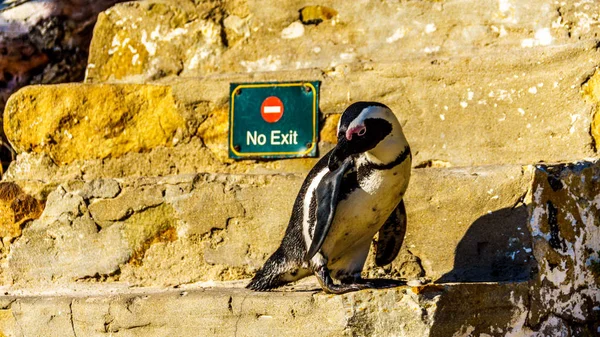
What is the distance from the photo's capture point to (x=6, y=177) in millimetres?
3967

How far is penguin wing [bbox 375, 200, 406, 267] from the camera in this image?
10.5ft

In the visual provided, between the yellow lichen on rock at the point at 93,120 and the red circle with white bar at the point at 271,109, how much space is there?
317mm

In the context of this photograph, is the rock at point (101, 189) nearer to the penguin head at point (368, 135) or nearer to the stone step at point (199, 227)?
the stone step at point (199, 227)

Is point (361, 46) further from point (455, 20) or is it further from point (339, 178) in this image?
point (339, 178)

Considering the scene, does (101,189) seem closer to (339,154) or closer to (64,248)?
(64,248)

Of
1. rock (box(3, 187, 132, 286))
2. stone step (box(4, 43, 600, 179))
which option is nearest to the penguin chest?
stone step (box(4, 43, 600, 179))

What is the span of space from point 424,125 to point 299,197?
732 mm

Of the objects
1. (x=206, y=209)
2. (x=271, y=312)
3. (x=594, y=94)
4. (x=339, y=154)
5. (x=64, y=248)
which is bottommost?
(x=64, y=248)

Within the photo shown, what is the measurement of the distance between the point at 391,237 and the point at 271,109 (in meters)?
0.77

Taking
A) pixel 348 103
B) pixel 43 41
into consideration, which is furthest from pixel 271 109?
pixel 43 41

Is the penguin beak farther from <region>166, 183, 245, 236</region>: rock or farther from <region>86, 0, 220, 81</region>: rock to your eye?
<region>86, 0, 220, 81</region>: rock

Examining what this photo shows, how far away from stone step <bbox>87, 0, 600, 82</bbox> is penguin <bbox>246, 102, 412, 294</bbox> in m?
0.84

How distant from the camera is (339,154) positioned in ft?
9.48

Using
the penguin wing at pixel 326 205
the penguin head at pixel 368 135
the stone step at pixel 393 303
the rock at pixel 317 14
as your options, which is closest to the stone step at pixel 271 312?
the stone step at pixel 393 303
